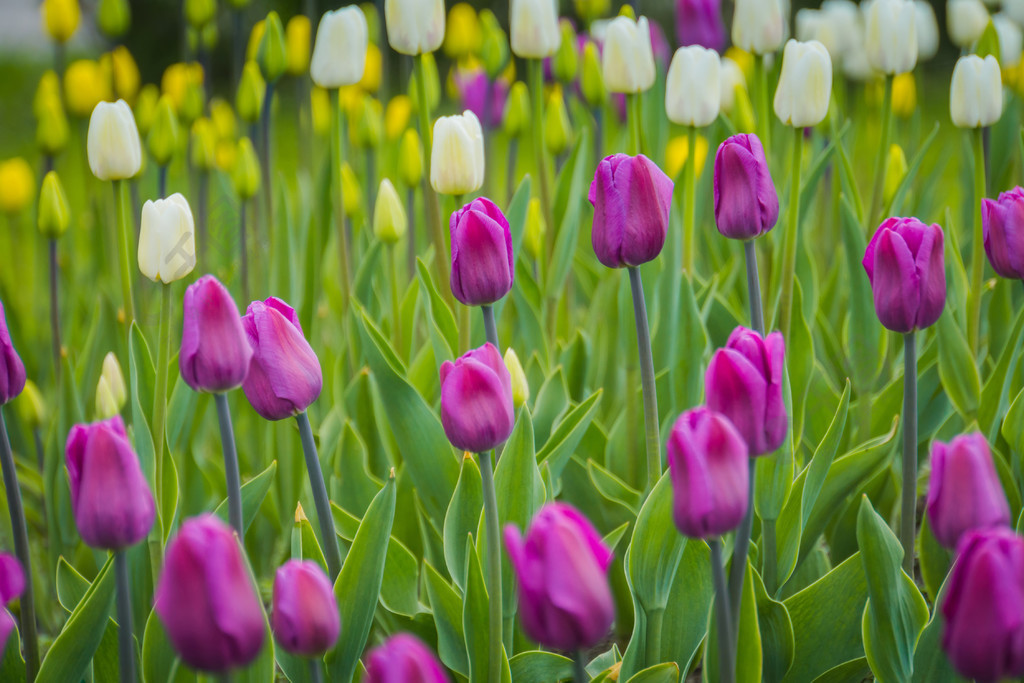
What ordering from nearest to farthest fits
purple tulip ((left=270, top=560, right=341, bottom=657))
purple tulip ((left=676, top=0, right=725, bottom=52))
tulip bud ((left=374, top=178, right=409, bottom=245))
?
purple tulip ((left=270, top=560, right=341, bottom=657)) → tulip bud ((left=374, top=178, right=409, bottom=245)) → purple tulip ((left=676, top=0, right=725, bottom=52))

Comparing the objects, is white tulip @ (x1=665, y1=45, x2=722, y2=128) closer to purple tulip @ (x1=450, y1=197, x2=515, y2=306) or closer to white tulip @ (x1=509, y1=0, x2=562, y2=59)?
white tulip @ (x1=509, y1=0, x2=562, y2=59)

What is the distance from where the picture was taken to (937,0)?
629 cm

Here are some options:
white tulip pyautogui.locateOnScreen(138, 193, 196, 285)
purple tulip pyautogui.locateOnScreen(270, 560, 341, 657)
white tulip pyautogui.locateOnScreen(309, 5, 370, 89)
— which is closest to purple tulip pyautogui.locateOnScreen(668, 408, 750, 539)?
purple tulip pyautogui.locateOnScreen(270, 560, 341, 657)

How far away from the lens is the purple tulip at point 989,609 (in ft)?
2.27

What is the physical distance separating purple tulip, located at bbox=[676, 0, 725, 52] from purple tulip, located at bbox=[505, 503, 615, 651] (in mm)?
2114

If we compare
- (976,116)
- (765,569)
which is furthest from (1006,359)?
(765,569)

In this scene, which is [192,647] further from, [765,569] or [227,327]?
[765,569]

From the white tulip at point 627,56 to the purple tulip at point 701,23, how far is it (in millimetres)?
778

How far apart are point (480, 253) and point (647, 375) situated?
0.90 feet

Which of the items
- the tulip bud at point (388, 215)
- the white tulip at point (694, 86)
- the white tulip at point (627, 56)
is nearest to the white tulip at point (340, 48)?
the tulip bud at point (388, 215)

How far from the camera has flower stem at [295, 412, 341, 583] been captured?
107 cm

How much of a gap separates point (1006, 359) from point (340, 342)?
146cm

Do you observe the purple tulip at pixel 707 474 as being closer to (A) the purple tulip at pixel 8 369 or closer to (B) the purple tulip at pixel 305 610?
(B) the purple tulip at pixel 305 610

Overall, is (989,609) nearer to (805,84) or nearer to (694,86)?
(805,84)
